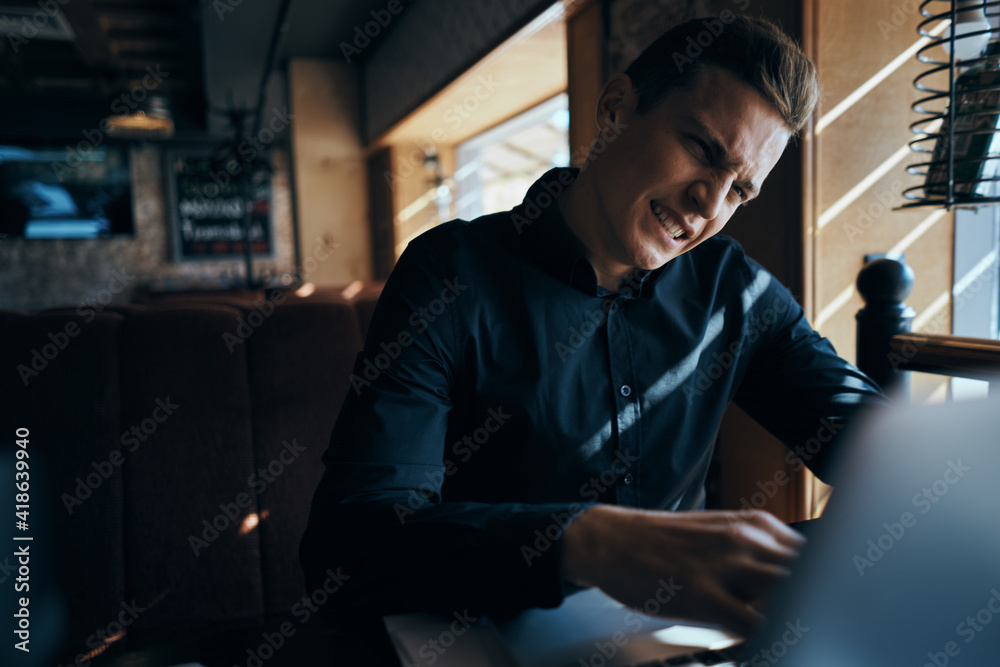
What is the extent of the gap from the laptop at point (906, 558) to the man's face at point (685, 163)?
57 centimetres

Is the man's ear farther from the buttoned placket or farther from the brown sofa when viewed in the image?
the brown sofa

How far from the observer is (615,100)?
105 centimetres

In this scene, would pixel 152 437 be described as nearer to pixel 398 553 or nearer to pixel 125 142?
pixel 398 553

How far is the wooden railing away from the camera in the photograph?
1.05 m

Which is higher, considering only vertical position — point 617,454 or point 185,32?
point 185,32

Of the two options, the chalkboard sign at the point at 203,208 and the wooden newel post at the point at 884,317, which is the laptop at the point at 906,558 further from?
the chalkboard sign at the point at 203,208

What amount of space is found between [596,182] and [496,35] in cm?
242

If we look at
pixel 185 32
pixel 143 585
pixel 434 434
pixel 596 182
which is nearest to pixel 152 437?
pixel 143 585

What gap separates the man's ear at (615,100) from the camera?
1.03 meters

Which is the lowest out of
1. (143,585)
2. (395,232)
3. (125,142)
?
(143,585)

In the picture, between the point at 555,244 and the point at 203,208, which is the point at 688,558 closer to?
the point at 555,244

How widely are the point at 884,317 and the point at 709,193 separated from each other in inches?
18.7

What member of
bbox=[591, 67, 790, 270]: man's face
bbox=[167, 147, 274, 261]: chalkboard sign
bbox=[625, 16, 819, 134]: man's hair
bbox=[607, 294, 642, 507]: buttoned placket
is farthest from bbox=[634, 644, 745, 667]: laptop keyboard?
bbox=[167, 147, 274, 261]: chalkboard sign

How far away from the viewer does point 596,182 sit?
3.42 ft
